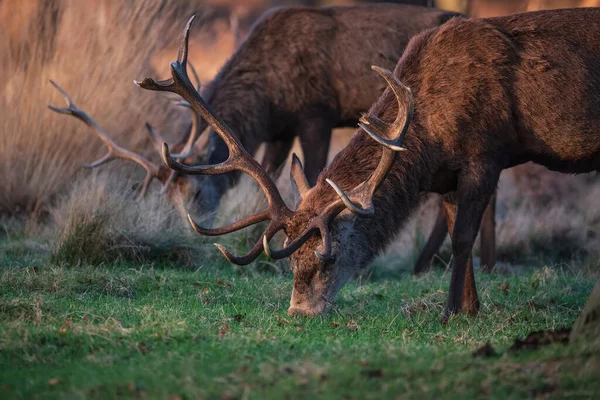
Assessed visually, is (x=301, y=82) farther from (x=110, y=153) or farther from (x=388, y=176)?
(x=388, y=176)

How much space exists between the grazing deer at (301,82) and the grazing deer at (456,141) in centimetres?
347

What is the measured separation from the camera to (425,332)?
636 cm

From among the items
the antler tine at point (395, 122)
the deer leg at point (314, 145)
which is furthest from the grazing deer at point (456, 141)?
the deer leg at point (314, 145)

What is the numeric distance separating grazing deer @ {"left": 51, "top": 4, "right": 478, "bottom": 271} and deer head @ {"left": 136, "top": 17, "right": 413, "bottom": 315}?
11.7 ft

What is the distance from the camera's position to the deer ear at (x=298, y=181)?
7156 millimetres

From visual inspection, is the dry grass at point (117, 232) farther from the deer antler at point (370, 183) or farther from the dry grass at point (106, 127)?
the deer antler at point (370, 183)

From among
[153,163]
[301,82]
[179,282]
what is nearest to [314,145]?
[301,82]

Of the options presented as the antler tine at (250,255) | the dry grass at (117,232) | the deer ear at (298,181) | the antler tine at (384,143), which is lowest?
the dry grass at (117,232)

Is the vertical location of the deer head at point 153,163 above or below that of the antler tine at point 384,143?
below

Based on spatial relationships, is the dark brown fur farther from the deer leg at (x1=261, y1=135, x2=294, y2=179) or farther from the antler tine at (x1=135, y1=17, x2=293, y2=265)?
the deer leg at (x1=261, y1=135, x2=294, y2=179)

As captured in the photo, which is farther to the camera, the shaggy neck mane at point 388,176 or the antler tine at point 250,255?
the shaggy neck mane at point 388,176

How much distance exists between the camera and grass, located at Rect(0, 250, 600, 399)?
4367mm

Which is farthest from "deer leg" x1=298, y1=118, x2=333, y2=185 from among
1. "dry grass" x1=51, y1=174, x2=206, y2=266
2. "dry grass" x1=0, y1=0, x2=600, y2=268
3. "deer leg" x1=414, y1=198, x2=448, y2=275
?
"dry grass" x1=51, y1=174, x2=206, y2=266

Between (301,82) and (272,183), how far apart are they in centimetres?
397
